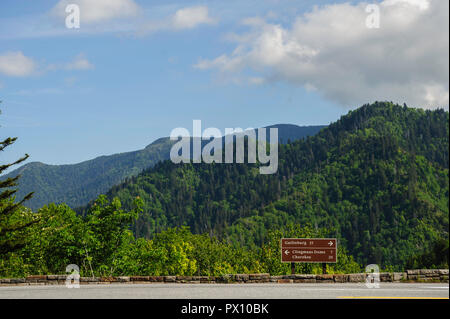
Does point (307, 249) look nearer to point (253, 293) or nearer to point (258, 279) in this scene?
point (258, 279)

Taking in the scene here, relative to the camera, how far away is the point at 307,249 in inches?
808

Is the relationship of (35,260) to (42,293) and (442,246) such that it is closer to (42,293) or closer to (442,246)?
(42,293)

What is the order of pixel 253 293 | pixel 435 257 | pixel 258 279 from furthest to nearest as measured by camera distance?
1. pixel 435 257
2. pixel 258 279
3. pixel 253 293

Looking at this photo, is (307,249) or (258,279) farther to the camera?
(307,249)

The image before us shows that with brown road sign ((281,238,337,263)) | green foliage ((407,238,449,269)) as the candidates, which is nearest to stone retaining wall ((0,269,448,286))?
brown road sign ((281,238,337,263))

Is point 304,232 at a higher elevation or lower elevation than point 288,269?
higher

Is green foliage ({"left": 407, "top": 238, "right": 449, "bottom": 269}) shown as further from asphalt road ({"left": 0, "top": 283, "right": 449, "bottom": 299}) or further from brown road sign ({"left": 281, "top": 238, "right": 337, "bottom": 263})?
asphalt road ({"left": 0, "top": 283, "right": 449, "bottom": 299})

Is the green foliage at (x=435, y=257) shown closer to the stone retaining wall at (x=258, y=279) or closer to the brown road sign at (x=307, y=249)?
the stone retaining wall at (x=258, y=279)

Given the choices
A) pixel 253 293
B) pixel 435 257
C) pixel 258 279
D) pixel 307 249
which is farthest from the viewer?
pixel 435 257

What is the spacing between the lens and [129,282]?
19656mm

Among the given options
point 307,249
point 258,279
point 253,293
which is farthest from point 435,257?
point 253,293

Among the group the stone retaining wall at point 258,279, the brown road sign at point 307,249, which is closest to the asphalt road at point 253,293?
the stone retaining wall at point 258,279
